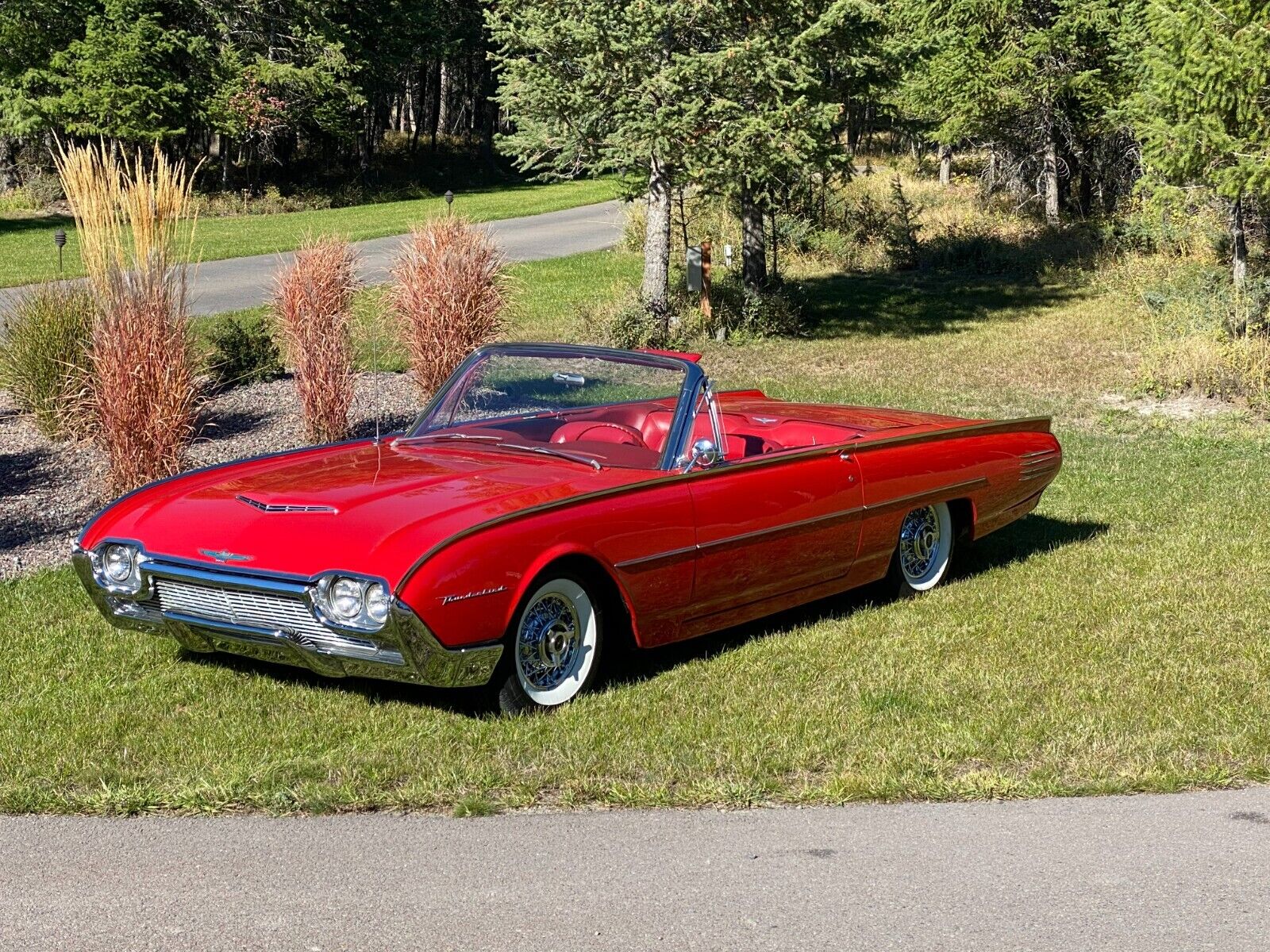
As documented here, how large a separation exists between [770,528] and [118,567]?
2678 mm

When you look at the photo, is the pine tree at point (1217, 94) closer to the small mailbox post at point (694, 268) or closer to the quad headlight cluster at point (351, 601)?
the small mailbox post at point (694, 268)

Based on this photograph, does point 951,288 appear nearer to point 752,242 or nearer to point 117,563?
point 752,242

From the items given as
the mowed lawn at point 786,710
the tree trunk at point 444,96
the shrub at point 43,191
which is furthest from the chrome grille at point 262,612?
the tree trunk at point 444,96

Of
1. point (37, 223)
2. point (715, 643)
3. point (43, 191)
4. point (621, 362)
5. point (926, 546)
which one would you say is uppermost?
point (43, 191)

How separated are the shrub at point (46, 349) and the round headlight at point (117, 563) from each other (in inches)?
233

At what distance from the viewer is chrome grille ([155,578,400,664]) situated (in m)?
5.32

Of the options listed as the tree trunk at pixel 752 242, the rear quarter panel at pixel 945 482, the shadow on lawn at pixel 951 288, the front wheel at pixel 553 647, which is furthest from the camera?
the shadow on lawn at pixel 951 288

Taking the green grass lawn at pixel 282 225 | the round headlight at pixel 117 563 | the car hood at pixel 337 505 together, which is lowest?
the round headlight at pixel 117 563

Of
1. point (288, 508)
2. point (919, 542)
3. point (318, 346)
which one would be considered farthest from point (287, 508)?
point (318, 346)

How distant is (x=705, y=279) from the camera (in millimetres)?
19875

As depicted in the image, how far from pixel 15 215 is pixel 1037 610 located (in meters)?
34.0

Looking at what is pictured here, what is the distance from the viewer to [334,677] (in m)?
6.06

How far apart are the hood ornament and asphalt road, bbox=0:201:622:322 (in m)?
4.87

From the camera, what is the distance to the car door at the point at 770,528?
20.6ft
